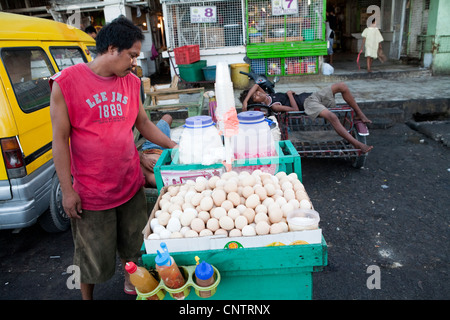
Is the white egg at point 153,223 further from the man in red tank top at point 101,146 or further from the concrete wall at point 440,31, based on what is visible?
the concrete wall at point 440,31

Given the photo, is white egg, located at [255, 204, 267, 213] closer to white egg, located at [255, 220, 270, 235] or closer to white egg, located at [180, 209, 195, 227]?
white egg, located at [255, 220, 270, 235]

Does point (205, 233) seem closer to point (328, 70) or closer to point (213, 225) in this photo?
point (213, 225)

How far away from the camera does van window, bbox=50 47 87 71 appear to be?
4.07 meters

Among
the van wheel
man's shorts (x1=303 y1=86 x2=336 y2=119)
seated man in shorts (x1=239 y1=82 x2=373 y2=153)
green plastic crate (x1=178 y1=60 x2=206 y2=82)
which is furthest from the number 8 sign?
the van wheel

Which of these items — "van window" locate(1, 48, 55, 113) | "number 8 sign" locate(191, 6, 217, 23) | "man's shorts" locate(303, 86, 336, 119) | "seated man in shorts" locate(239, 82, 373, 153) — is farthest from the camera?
"number 8 sign" locate(191, 6, 217, 23)

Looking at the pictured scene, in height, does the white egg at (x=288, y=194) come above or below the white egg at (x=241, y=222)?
above

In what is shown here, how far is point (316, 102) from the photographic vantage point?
5.20 meters

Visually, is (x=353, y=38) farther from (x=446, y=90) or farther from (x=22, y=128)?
(x=22, y=128)

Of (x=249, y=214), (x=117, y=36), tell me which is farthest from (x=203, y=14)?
(x=249, y=214)

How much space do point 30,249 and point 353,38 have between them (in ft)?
59.3

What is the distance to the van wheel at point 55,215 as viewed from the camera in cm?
351

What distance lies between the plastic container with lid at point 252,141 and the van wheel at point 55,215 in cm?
227

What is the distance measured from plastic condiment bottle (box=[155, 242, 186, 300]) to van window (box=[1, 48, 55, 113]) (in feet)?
7.90

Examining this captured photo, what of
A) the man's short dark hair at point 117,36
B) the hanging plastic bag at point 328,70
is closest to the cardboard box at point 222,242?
the man's short dark hair at point 117,36
